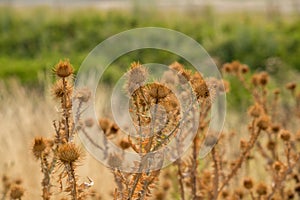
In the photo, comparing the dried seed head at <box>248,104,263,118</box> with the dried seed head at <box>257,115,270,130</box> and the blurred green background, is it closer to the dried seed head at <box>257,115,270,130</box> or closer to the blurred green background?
the dried seed head at <box>257,115,270,130</box>

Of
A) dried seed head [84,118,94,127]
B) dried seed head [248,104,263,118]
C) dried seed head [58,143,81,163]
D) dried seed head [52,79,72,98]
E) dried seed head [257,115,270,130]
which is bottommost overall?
dried seed head [58,143,81,163]

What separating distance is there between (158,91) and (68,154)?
340mm

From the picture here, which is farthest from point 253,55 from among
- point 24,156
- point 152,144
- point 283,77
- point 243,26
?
point 152,144

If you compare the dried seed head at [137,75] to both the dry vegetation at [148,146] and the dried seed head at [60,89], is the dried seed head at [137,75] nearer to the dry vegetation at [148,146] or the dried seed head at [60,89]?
the dry vegetation at [148,146]

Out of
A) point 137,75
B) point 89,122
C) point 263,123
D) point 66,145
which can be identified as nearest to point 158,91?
point 137,75

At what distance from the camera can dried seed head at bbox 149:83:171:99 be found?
217cm

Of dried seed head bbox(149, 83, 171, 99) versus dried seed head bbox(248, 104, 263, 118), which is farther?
dried seed head bbox(248, 104, 263, 118)

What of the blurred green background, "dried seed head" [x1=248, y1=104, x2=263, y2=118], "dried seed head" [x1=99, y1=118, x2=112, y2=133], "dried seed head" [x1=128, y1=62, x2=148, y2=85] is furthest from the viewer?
the blurred green background

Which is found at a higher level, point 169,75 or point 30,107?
point 30,107

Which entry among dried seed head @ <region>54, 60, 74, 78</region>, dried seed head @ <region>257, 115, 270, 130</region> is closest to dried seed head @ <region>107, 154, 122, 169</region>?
dried seed head @ <region>54, 60, 74, 78</region>

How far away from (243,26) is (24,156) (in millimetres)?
9797

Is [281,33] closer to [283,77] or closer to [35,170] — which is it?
[283,77]

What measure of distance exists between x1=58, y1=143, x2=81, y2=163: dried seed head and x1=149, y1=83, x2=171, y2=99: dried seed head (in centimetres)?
29

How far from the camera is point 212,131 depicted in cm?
372
